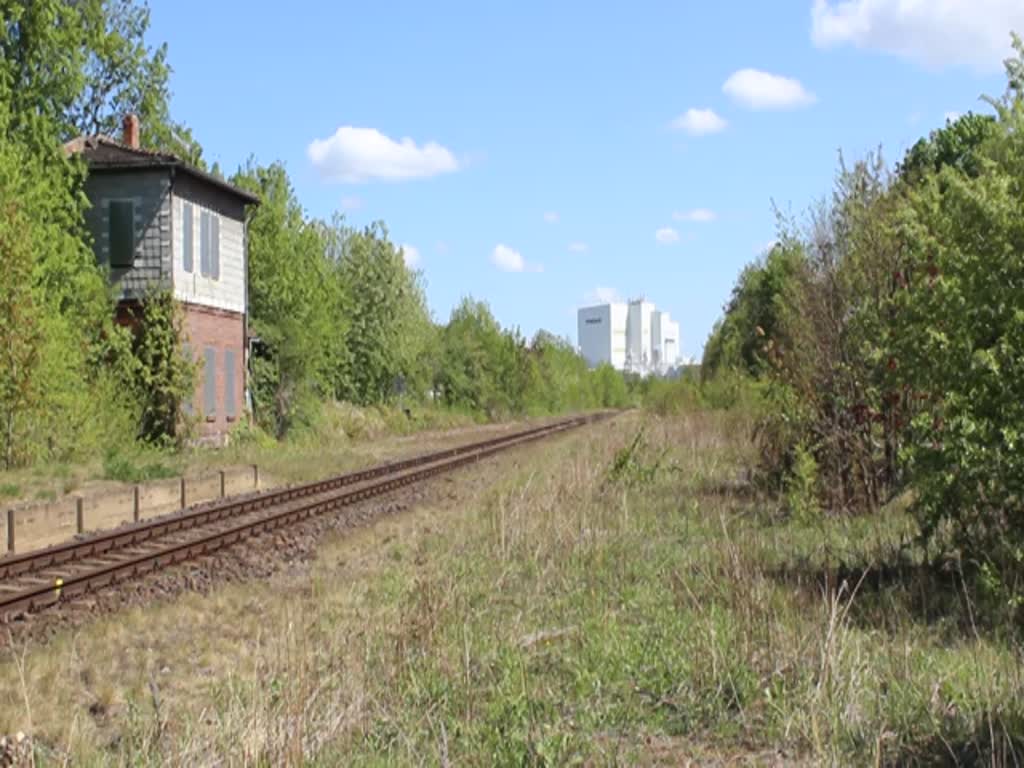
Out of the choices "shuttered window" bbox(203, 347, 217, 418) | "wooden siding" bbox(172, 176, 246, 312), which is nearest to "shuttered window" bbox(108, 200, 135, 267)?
"wooden siding" bbox(172, 176, 246, 312)

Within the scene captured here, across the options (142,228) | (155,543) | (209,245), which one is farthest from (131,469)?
(209,245)

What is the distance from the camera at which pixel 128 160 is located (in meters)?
29.2

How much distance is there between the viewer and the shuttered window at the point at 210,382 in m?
30.0

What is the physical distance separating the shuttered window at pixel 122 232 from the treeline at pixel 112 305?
23.6 inches

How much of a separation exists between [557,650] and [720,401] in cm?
3168

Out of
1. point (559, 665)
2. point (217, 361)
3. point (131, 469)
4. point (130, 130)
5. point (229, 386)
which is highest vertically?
point (130, 130)

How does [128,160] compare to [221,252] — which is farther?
[221,252]

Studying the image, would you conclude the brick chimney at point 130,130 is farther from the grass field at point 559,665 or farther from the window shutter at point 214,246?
the grass field at point 559,665

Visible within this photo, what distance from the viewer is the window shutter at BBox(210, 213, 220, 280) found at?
3144cm

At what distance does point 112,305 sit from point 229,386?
4565 millimetres

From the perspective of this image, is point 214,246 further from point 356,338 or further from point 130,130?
point 356,338

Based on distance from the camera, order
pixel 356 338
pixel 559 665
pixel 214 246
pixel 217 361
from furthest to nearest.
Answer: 1. pixel 356 338
2. pixel 214 246
3. pixel 217 361
4. pixel 559 665

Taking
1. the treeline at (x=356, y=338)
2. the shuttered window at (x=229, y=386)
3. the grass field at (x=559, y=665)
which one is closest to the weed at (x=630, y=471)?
the grass field at (x=559, y=665)

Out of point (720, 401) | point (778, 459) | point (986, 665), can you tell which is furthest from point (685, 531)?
point (720, 401)
